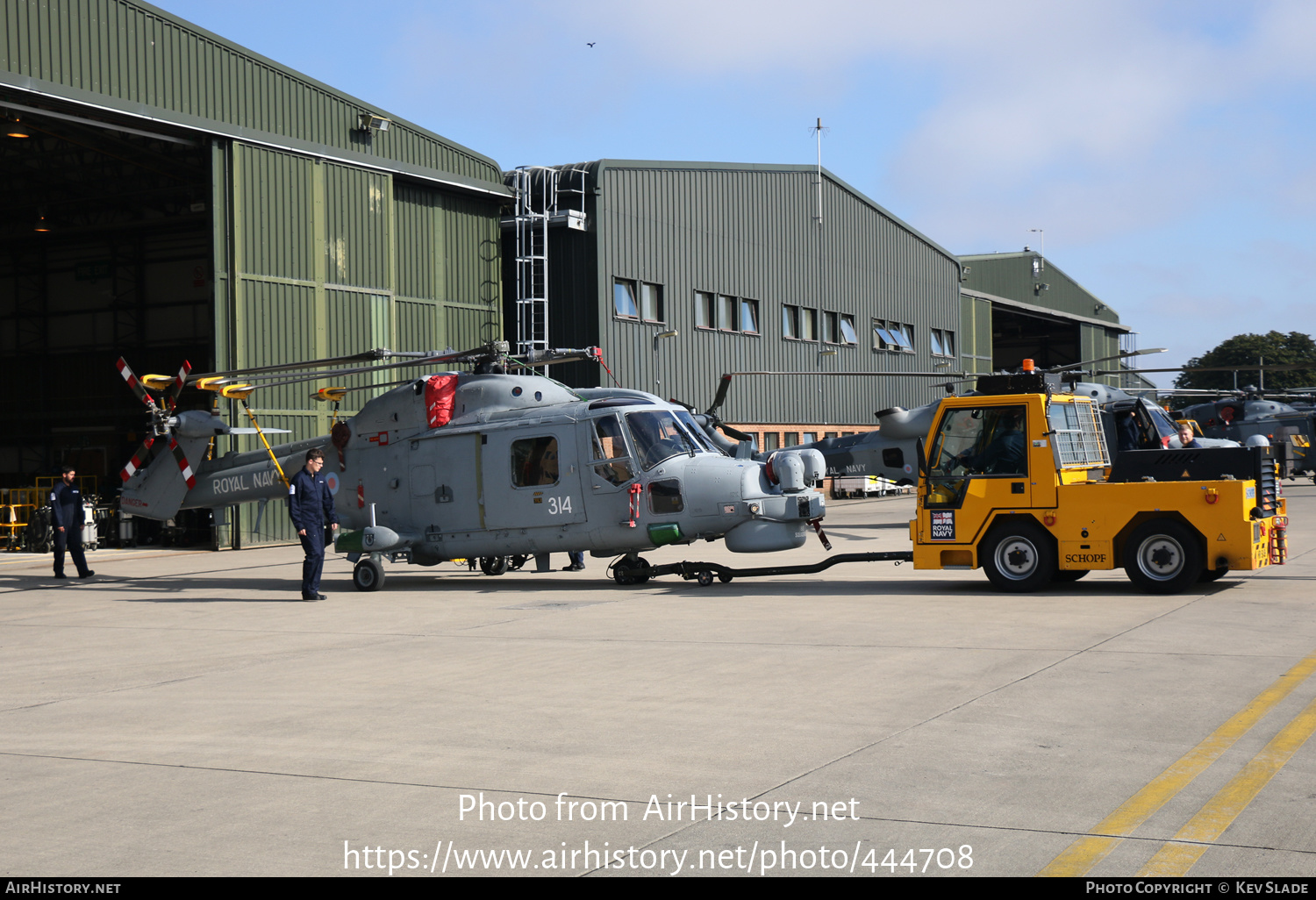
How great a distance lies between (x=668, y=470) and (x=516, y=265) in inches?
742

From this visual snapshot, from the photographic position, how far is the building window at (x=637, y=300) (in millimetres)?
33312

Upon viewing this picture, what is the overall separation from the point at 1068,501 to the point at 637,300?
2231 cm

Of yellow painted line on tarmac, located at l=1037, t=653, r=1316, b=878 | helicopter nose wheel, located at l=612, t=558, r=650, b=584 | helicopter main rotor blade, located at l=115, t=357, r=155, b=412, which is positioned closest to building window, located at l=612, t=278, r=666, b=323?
helicopter main rotor blade, located at l=115, t=357, r=155, b=412

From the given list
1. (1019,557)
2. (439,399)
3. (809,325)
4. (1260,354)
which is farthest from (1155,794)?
(1260,354)

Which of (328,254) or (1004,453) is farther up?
(328,254)

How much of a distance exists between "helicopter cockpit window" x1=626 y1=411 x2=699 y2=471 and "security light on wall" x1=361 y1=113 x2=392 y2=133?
15618 millimetres

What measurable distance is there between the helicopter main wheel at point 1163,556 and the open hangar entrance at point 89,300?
2508 centimetres

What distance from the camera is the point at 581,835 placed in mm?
4695

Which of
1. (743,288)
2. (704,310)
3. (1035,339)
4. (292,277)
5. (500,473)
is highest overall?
(1035,339)

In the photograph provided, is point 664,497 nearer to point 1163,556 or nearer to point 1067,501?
point 1067,501

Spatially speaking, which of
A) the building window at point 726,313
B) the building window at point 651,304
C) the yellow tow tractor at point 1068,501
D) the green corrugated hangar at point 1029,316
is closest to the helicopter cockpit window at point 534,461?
the yellow tow tractor at point 1068,501

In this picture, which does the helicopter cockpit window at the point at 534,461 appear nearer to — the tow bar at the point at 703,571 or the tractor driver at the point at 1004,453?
the tow bar at the point at 703,571

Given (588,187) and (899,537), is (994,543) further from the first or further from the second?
(588,187)

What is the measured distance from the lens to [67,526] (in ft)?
61.4
